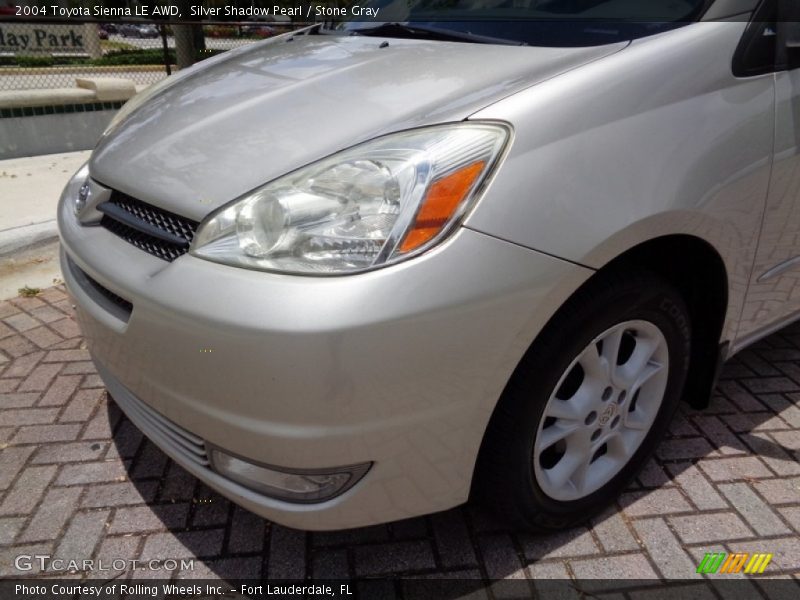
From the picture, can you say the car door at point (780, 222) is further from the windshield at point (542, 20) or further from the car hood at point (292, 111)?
the car hood at point (292, 111)

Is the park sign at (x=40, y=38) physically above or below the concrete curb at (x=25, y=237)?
above

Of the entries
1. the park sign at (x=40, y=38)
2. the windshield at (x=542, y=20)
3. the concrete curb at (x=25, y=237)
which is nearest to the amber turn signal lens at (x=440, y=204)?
the windshield at (x=542, y=20)

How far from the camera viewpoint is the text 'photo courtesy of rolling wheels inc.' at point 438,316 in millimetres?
1438

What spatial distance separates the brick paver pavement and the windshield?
56.9 inches

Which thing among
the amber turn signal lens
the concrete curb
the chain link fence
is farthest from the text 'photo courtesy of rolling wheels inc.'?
the chain link fence

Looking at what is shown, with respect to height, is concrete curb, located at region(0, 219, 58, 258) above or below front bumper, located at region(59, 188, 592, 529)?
below

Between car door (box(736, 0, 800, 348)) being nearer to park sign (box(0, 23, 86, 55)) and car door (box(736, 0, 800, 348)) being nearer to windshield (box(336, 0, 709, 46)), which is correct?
windshield (box(336, 0, 709, 46))

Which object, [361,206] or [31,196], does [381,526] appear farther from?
[31,196]

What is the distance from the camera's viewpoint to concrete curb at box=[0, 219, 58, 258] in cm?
388

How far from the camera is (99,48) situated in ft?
26.0

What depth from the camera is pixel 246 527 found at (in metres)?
2.04

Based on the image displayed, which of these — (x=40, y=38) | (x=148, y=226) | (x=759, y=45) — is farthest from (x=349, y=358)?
(x=40, y=38)

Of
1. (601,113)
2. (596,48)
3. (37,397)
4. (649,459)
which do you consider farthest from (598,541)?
(37,397)

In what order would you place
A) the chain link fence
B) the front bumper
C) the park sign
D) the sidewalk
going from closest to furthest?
the front bumper → the sidewalk → the chain link fence → the park sign
